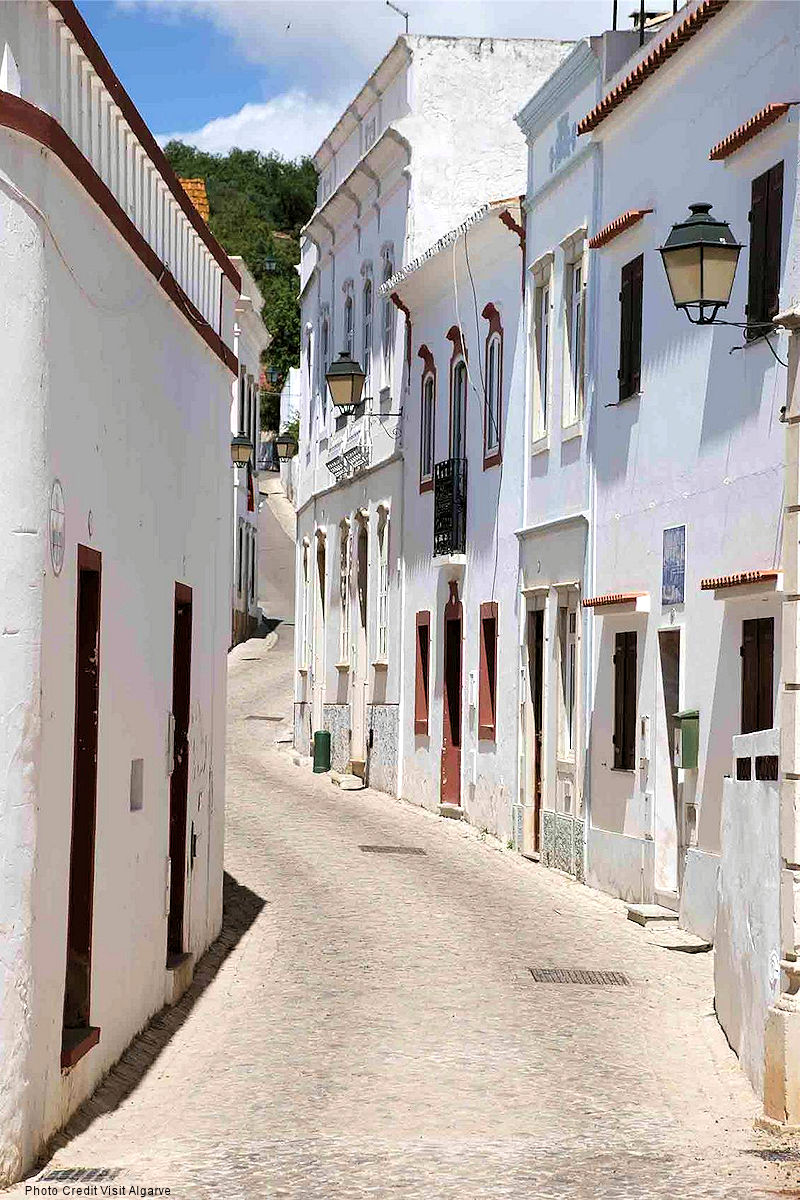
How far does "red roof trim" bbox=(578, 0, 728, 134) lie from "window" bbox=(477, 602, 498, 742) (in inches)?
253

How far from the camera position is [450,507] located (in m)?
24.9

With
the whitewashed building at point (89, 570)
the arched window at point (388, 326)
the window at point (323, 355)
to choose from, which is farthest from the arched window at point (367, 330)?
the whitewashed building at point (89, 570)

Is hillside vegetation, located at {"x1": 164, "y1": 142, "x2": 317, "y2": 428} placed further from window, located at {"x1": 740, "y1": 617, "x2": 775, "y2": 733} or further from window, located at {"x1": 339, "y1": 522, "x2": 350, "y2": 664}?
window, located at {"x1": 740, "y1": 617, "x2": 775, "y2": 733}

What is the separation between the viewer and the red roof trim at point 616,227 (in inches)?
679

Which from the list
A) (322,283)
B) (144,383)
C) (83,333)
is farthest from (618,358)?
(322,283)

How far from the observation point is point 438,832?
75.4 feet

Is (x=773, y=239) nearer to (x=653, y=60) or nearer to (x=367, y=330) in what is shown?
(x=653, y=60)

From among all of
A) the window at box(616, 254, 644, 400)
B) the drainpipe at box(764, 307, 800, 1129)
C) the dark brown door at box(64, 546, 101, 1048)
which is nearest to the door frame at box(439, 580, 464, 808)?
the window at box(616, 254, 644, 400)

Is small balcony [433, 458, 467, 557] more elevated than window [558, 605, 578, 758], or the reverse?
small balcony [433, 458, 467, 557]

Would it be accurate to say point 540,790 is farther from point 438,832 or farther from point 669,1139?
point 669,1139

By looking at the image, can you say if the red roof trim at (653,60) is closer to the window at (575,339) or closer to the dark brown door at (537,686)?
the window at (575,339)

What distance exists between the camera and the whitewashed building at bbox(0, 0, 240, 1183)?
7.71 metres

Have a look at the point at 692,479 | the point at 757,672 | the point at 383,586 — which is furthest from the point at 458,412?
the point at 757,672

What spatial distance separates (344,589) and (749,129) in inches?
728
